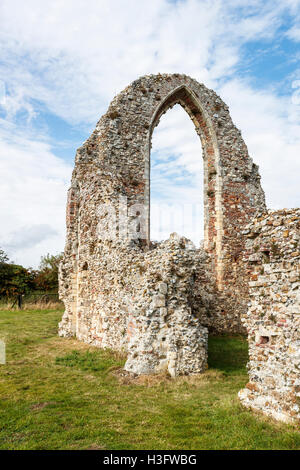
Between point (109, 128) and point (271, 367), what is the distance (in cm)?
958

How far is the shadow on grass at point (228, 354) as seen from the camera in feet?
26.6

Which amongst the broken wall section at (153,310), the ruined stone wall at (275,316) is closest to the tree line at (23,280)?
the broken wall section at (153,310)

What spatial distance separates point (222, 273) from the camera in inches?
550

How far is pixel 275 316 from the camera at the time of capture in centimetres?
516

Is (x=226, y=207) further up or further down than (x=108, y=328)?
further up

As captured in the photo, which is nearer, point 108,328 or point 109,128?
point 108,328

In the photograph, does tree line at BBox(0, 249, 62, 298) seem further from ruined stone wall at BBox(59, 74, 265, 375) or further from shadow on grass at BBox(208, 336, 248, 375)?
shadow on grass at BBox(208, 336, 248, 375)

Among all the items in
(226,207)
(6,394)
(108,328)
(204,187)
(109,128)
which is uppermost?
(109,128)

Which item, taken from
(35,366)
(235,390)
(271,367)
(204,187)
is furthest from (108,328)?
(204,187)

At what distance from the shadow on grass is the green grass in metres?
0.04

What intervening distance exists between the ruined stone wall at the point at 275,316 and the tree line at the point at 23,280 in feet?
77.3

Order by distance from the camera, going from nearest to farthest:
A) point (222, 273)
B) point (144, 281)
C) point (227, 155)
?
point (144, 281), point (222, 273), point (227, 155)

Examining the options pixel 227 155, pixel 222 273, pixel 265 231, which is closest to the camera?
pixel 265 231

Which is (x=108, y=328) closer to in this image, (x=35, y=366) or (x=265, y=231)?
(x=35, y=366)
